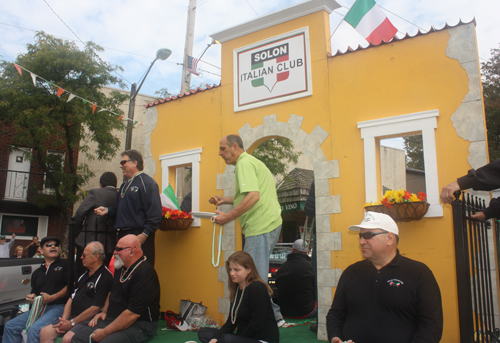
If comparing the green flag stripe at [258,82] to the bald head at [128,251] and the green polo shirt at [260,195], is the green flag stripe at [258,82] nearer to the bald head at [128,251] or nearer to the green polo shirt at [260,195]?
the green polo shirt at [260,195]

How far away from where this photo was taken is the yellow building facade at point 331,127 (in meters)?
4.75

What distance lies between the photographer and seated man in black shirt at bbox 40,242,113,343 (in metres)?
4.61

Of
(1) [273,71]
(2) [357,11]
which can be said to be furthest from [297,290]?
(2) [357,11]

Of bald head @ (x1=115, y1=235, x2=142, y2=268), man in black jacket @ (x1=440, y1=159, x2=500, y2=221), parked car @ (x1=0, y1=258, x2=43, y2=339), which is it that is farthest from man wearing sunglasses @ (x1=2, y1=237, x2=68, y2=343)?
man in black jacket @ (x1=440, y1=159, x2=500, y2=221)

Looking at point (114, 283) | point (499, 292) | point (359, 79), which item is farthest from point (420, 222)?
point (114, 283)

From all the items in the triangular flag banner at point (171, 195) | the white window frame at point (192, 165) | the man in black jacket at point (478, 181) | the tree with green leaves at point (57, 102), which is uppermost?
the tree with green leaves at point (57, 102)

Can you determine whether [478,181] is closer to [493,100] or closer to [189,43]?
[189,43]

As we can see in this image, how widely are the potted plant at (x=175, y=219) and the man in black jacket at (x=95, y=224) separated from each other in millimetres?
930

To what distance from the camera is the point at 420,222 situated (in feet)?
15.6

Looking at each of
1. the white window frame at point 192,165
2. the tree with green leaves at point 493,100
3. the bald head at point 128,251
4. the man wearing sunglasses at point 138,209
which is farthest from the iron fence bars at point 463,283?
the tree with green leaves at point 493,100

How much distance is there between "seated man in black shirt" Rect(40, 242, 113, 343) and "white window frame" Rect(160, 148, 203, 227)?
2.05 meters

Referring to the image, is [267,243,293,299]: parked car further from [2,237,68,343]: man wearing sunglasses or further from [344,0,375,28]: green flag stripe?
[344,0,375,28]: green flag stripe

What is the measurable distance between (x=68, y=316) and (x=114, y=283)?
90 centimetres

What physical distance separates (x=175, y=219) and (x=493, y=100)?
49.9ft
